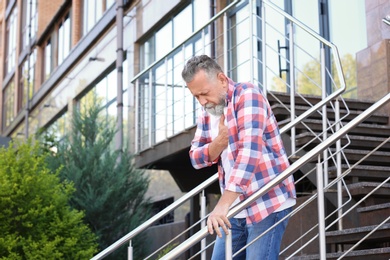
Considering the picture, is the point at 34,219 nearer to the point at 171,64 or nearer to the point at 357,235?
the point at 357,235

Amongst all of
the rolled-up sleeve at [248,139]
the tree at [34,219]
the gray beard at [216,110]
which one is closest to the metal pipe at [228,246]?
the rolled-up sleeve at [248,139]

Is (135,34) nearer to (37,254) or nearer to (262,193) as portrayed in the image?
(37,254)

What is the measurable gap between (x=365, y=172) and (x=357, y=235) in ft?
4.14

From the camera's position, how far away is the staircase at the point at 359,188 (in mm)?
5664

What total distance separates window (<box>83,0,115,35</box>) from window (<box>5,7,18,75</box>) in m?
11.7

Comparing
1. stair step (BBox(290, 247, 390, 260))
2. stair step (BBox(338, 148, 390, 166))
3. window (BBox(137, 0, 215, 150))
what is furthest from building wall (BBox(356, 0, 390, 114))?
window (BBox(137, 0, 215, 150))

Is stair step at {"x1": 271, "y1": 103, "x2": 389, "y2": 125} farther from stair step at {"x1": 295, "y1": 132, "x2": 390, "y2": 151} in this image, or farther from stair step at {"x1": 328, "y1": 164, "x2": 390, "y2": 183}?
stair step at {"x1": 328, "y1": 164, "x2": 390, "y2": 183}

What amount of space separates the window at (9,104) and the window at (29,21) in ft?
9.16

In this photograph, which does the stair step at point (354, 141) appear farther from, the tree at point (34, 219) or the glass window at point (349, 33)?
the tree at point (34, 219)

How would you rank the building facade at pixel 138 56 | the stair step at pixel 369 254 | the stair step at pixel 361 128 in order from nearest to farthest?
the stair step at pixel 369 254
the stair step at pixel 361 128
the building facade at pixel 138 56

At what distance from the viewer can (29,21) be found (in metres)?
27.2

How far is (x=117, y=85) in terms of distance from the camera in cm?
1596

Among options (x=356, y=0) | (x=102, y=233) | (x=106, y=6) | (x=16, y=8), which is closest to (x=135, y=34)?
(x=106, y=6)

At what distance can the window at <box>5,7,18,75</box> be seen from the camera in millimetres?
31812
